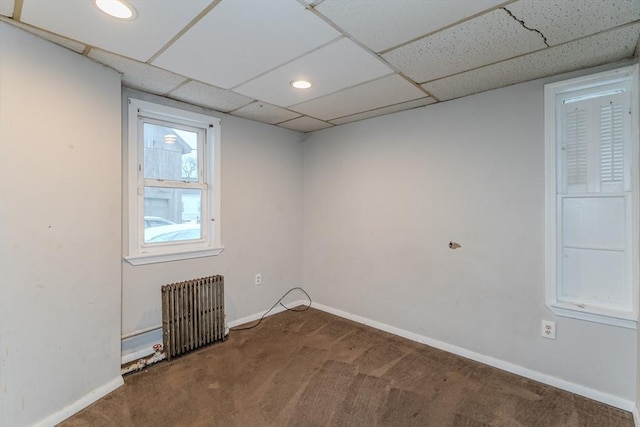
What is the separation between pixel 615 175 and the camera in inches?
79.8

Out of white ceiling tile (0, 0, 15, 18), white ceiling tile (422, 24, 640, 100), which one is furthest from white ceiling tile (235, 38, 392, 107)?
white ceiling tile (0, 0, 15, 18)

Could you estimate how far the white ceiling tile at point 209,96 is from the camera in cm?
248

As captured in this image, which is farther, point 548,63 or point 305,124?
point 305,124

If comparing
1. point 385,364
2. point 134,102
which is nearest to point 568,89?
point 385,364

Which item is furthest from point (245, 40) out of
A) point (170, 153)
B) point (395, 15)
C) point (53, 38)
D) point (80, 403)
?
point (80, 403)

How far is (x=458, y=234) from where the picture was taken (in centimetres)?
271

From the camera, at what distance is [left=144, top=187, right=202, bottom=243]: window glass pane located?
2707 millimetres

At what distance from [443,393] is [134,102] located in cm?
328

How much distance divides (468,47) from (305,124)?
6.69 ft

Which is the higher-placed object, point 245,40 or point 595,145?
point 245,40

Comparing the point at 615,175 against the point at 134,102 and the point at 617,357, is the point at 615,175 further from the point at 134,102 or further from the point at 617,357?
the point at 134,102

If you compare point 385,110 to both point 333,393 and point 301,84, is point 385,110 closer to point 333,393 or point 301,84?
point 301,84

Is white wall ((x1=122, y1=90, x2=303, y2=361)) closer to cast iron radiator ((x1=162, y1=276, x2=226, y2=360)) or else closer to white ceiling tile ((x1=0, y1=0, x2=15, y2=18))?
cast iron radiator ((x1=162, y1=276, x2=226, y2=360))

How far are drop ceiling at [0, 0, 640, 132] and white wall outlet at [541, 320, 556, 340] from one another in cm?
182
